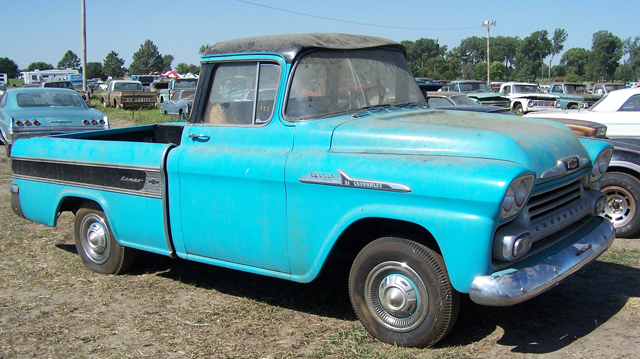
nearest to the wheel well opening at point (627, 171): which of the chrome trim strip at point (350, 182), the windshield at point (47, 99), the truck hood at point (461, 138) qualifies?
the truck hood at point (461, 138)

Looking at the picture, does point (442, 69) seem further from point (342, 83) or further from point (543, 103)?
point (342, 83)

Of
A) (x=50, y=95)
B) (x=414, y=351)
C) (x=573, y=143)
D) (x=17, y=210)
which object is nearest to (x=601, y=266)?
(x=573, y=143)

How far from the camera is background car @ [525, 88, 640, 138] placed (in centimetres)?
868

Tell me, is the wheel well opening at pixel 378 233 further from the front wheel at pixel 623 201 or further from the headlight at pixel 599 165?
the front wheel at pixel 623 201

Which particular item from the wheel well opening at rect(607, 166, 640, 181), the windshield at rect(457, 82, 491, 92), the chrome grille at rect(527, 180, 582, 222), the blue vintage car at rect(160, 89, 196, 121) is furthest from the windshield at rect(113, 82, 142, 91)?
the chrome grille at rect(527, 180, 582, 222)

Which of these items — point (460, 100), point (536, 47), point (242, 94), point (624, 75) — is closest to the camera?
point (242, 94)

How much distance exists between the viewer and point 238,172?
384 cm

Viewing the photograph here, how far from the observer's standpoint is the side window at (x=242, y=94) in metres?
4.02

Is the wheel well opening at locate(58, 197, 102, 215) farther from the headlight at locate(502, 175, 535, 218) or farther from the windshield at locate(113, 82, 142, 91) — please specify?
the windshield at locate(113, 82, 142, 91)

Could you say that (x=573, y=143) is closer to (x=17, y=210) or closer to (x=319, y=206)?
(x=319, y=206)

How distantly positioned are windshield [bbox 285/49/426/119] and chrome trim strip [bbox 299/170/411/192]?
1.78ft

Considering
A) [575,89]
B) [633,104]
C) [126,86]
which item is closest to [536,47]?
[575,89]

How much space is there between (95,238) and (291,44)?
262cm

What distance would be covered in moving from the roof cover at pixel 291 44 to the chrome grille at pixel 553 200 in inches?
68.4
